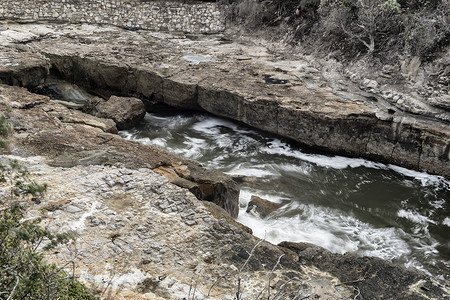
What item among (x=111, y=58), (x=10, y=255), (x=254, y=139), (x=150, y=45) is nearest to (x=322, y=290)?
(x=10, y=255)

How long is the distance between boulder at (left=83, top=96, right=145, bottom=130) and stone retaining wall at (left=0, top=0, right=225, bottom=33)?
5.97 meters

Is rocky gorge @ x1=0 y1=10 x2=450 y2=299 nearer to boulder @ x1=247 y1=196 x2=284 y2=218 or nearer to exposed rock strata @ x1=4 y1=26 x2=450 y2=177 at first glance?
exposed rock strata @ x1=4 y1=26 x2=450 y2=177

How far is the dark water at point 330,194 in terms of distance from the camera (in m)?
6.80

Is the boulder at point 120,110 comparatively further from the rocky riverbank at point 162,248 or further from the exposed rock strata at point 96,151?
the rocky riverbank at point 162,248

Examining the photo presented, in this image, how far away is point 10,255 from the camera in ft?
10.3

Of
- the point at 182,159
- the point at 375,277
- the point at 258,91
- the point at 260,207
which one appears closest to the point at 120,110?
the point at 258,91

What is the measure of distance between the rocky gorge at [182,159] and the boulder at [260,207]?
57 cm

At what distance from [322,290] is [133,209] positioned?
254 cm

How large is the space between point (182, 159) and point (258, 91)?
12.5 ft

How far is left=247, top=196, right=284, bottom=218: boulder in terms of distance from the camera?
23.5ft

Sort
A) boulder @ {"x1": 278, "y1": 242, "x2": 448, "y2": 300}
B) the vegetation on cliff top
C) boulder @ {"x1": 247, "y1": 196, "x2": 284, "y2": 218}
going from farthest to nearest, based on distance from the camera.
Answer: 1. the vegetation on cliff top
2. boulder @ {"x1": 247, "y1": 196, "x2": 284, "y2": 218}
3. boulder @ {"x1": 278, "y1": 242, "x2": 448, "y2": 300}

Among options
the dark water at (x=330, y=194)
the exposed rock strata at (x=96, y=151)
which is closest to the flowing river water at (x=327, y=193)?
the dark water at (x=330, y=194)

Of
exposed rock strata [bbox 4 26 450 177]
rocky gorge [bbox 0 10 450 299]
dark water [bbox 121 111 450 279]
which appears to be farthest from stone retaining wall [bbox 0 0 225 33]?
dark water [bbox 121 111 450 279]

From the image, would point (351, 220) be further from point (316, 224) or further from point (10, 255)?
point (10, 255)
